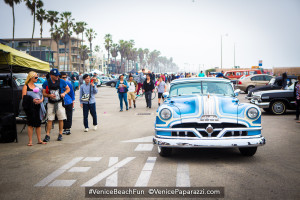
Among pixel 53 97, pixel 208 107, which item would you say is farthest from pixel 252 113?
pixel 53 97

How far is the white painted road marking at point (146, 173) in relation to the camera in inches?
179

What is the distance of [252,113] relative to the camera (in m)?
5.82

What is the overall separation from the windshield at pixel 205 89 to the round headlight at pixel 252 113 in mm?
1351

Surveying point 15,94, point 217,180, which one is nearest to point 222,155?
point 217,180

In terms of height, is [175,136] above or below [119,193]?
above

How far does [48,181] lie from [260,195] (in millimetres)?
3088

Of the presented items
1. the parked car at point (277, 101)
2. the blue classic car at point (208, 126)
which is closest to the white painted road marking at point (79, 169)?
the blue classic car at point (208, 126)

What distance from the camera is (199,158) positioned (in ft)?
20.0

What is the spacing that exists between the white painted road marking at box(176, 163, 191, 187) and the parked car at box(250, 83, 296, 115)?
8810mm

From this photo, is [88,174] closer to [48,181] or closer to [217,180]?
[48,181]

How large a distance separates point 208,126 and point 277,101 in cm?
894

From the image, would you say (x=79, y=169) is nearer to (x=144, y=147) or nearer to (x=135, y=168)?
(x=135, y=168)

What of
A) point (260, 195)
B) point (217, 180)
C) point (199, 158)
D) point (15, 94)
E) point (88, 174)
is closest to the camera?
point (260, 195)

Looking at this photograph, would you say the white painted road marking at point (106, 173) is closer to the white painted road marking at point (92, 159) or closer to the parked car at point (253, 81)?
the white painted road marking at point (92, 159)
